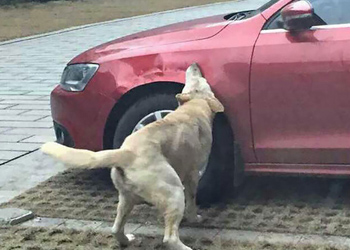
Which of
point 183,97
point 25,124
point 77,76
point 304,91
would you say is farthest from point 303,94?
point 25,124

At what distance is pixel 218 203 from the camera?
18.5 ft

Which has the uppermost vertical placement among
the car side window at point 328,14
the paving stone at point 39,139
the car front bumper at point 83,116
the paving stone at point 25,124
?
the car side window at point 328,14

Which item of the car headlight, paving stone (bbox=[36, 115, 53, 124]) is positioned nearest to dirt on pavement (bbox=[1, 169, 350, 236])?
the car headlight

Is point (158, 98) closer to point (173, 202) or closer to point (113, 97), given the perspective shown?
point (113, 97)

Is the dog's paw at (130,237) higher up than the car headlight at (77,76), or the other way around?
the car headlight at (77,76)

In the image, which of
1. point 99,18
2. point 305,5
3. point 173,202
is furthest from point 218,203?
point 99,18

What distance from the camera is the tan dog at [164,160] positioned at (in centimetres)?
450

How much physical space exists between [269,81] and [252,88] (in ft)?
0.42

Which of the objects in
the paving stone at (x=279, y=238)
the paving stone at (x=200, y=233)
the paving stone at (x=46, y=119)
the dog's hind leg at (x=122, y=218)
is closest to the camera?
the dog's hind leg at (x=122, y=218)

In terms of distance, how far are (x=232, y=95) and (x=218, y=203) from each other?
795 mm

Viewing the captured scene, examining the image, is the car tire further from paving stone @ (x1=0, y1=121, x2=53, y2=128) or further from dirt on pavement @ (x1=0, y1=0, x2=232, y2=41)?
dirt on pavement @ (x1=0, y1=0, x2=232, y2=41)

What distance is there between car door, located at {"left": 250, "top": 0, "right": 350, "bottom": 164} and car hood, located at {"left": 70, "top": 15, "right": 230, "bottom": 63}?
0.48m

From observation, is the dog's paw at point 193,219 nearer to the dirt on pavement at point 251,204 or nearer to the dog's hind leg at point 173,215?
the dirt on pavement at point 251,204

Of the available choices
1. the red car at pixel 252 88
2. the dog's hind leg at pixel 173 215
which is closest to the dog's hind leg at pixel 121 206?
the dog's hind leg at pixel 173 215
